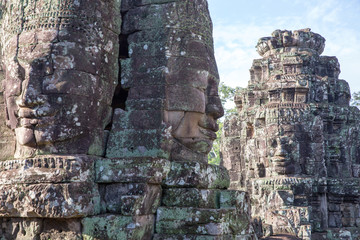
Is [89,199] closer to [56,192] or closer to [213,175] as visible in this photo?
[56,192]

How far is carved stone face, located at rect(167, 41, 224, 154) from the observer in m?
5.36

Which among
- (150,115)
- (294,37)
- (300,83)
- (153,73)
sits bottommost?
(150,115)

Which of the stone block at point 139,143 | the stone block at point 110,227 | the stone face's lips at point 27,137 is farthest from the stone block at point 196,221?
the stone face's lips at point 27,137

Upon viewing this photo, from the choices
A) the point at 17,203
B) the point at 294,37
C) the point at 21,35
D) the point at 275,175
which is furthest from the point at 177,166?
the point at 294,37

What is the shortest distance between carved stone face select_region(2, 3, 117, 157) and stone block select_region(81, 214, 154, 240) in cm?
74

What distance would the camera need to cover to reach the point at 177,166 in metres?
5.22

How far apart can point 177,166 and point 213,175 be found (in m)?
0.48

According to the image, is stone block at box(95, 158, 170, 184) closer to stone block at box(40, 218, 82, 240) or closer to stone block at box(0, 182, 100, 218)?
stone block at box(0, 182, 100, 218)

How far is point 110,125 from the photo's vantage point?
5.52 m

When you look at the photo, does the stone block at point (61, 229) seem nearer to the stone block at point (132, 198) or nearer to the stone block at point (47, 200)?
the stone block at point (47, 200)

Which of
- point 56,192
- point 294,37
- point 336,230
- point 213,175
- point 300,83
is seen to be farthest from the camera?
point 294,37

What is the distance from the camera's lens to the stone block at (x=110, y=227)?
4750 millimetres

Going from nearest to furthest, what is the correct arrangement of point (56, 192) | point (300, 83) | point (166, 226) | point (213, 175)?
point (56, 192), point (166, 226), point (213, 175), point (300, 83)

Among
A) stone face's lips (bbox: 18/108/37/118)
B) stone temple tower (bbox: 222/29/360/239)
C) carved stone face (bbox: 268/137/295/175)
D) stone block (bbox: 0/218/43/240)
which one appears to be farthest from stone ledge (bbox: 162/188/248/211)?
carved stone face (bbox: 268/137/295/175)
